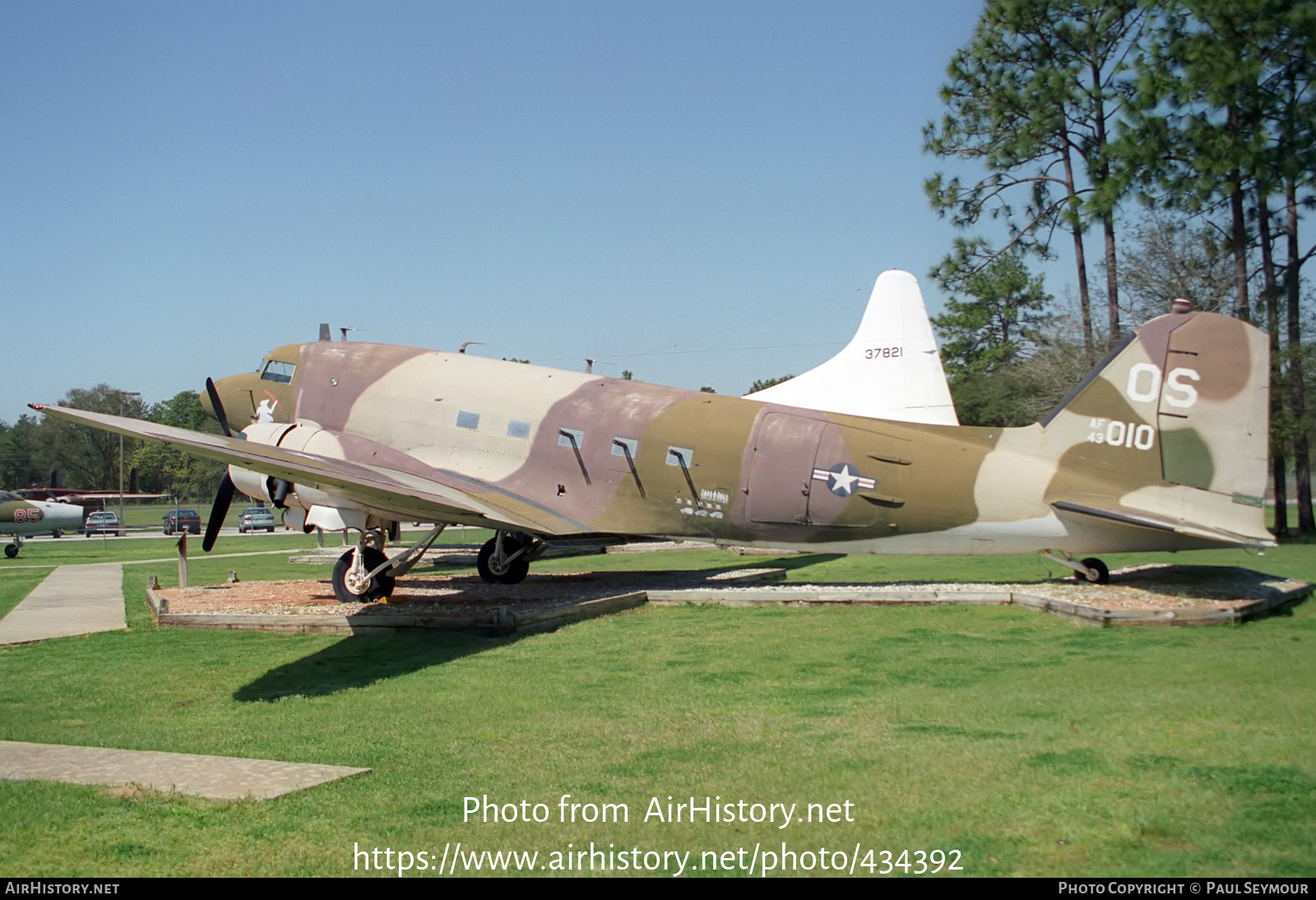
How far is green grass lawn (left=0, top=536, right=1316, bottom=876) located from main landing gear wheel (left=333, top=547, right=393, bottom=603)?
2704mm

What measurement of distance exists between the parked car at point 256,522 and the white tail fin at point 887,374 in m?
51.9

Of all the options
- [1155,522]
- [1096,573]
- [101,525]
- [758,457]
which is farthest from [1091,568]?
[101,525]

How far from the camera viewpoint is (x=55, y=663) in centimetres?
1345

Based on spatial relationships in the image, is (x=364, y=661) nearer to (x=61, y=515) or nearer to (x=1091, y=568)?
(x=1091, y=568)

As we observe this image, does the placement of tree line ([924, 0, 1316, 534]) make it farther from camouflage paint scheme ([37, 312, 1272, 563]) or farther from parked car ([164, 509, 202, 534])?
parked car ([164, 509, 202, 534])

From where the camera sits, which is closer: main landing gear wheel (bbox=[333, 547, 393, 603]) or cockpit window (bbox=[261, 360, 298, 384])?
main landing gear wheel (bbox=[333, 547, 393, 603])

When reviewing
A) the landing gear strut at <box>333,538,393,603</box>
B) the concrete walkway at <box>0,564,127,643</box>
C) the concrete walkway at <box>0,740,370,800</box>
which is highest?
the landing gear strut at <box>333,538,393,603</box>

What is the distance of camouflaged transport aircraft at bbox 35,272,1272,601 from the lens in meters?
14.6

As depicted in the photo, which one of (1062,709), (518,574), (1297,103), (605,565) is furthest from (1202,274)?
(1062,709)

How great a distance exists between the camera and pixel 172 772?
778cm

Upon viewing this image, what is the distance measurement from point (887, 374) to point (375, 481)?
33.0 ft

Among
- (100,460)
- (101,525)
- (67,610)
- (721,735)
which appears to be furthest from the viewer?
(100,460)

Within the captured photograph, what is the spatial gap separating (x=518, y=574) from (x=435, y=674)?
889cm

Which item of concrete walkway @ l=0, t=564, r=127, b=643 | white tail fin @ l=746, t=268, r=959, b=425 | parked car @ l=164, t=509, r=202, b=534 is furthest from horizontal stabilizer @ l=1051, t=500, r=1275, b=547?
parked car @ l=164, t=509, r=202, b=534
